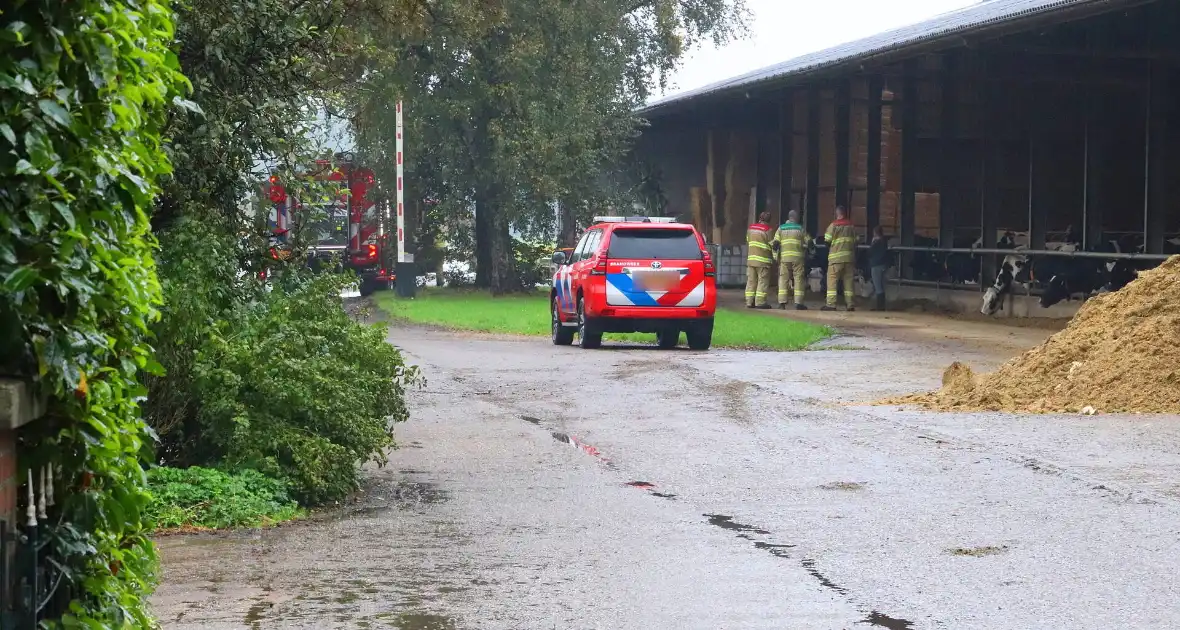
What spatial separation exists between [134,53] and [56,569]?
1222 mm

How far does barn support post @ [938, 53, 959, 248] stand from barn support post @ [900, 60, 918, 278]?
0.64m

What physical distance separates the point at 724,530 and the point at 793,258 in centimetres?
2543

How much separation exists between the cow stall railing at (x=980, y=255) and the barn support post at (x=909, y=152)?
0.26 m

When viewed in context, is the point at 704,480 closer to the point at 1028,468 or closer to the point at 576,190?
the point at 1028,468

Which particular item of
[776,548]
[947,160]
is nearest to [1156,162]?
[947,160]

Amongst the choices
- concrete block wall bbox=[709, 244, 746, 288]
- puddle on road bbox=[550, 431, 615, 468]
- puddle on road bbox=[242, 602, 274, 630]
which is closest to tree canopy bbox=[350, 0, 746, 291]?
concrete block wall bbox=[709, 244, 746, 288]

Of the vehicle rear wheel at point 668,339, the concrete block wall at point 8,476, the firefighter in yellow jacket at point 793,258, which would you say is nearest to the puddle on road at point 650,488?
the concrete block wall at point 8,476

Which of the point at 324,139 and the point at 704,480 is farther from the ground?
the point at 324,139

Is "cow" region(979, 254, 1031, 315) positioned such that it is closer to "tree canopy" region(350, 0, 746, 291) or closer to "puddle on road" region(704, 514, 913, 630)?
"tree canopy" region(350, 0, 746, 291)

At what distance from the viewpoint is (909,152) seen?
3475 cm

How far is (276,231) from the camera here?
→ 1114 cm

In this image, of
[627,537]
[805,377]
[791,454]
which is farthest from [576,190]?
[627,537]

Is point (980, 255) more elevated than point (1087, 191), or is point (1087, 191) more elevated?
point (1087, 191)

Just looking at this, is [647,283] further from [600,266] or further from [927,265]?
[927,265]
